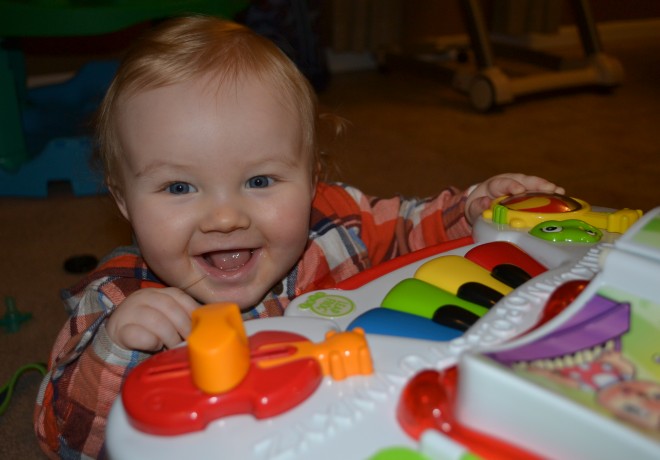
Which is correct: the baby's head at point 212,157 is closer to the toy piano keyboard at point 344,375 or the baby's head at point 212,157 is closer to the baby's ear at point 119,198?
the baby's ear at point 119,198

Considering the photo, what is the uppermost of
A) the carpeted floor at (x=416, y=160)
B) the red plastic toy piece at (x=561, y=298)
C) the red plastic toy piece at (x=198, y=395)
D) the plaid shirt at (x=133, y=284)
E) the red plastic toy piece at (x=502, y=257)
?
the red plastic toy piece at (x=561, y=298)

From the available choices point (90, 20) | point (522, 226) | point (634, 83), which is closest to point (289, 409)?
point (522, 226)

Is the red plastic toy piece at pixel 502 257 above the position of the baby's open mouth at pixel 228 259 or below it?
above

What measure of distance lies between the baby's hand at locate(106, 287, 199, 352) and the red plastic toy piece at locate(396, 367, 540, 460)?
23 cm

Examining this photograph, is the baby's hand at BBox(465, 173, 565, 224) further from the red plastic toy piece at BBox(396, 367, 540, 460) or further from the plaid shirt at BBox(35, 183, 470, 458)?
the red plastic toy piece at BBox(396, 367, 540, 460)

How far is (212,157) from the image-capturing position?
634 mm

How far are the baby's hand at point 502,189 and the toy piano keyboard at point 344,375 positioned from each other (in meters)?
0.22

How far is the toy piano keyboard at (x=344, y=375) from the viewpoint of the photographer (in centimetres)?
39

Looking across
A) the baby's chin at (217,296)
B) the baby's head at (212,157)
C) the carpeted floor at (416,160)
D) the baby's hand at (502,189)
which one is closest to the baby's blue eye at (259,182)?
the baby's head at (212,157)

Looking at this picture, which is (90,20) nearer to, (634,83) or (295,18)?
(295,18)

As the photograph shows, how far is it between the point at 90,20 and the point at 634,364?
1232 millimetres

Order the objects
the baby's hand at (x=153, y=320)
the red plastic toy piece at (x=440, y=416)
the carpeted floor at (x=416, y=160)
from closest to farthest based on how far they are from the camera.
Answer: the red plastic toy piece at (x=440, y=416)
the baby's hand at (x=153, y=320)
the carpeted floor at (x=416, y=160)

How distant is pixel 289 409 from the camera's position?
1.37ft

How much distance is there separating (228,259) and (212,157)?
5.6 inches
